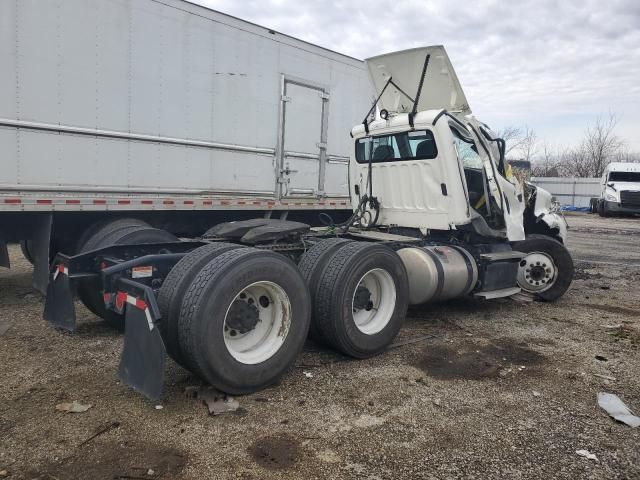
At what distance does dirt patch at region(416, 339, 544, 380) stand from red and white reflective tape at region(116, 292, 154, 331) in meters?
2.39

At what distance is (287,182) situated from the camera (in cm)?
825

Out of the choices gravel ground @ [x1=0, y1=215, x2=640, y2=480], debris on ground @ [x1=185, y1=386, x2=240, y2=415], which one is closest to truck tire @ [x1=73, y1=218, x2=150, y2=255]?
gravel ground @ [x1=0, y1=215, x2=640, y2=480]

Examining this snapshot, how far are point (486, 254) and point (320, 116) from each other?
366 cm

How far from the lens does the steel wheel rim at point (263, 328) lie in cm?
400

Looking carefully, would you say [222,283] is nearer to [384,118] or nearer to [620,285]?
[384,118]

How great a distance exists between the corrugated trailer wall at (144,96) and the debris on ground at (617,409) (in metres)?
5.32

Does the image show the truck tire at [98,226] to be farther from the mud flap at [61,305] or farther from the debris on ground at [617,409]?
the debris on ground at [617,409]

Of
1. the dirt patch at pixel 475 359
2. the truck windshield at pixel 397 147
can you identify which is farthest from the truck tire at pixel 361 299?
the truck windshield at pixel 397 147

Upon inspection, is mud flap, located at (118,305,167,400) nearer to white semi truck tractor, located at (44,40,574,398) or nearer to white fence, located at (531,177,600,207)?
white semi truck tractor, located at (44,40,574,398)

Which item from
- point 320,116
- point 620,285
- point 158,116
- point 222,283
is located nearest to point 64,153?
point 158,116

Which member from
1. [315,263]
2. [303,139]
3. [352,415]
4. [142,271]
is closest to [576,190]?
[303,139]

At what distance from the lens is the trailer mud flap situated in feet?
A: 15.1

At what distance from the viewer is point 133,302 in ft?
12.2

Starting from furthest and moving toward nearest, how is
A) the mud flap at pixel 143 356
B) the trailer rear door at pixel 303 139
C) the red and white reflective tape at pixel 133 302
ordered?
the trailer rear door at pixel 303 139 < the red and white reflective tape at pixel 133 302 < the mud flap at pixel 143 356
